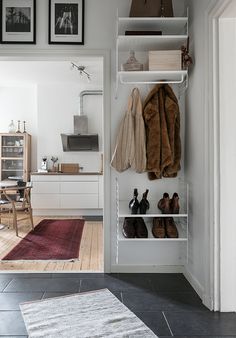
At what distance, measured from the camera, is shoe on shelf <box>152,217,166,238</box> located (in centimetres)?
264

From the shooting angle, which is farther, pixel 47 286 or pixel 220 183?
pixel 47 286

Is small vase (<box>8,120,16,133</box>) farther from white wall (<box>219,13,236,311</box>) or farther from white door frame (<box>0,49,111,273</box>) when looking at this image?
white wall (<box>219,13,236,311</box>)

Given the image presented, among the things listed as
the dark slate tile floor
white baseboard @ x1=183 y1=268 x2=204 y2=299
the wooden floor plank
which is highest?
white baseboard @ x1=183 y1=268 x2=204 y2=299

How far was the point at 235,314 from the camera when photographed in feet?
6.80

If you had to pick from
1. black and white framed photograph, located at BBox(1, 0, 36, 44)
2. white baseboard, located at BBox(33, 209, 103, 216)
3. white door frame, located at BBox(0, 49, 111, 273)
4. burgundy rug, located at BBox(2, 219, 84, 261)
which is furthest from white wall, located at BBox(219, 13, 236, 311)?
white baseboard, located at BBox(33, 209, 103, 216)

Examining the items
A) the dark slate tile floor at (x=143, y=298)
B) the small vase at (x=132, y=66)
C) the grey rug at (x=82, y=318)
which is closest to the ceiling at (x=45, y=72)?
the small vase at (x=132, y=66)

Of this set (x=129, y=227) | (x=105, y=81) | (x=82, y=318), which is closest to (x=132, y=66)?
(x=105, y=81)

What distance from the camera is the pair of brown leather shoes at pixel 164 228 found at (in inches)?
104

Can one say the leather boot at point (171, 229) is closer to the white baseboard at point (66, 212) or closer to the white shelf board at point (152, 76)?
the white shelf board at point (152, 76)

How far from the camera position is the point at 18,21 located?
2.81 metres

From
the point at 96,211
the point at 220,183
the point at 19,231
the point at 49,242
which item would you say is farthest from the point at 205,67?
the point at 96,211

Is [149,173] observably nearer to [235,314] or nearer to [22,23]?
[235,314]

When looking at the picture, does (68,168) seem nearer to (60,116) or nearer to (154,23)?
(60,116)

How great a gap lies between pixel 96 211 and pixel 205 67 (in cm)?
436
